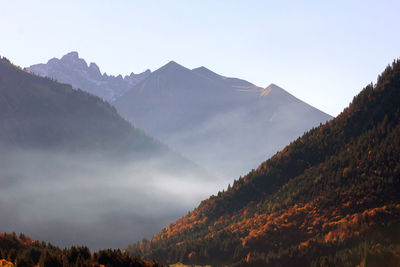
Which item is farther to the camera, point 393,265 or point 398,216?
point 398,216

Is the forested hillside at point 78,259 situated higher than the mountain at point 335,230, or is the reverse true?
the mountain at point 335,230

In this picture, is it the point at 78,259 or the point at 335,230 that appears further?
the point at 335,230

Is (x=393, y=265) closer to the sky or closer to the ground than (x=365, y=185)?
closer to the ground

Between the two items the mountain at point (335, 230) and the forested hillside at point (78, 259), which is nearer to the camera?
the forested hillside at point (78, 259)

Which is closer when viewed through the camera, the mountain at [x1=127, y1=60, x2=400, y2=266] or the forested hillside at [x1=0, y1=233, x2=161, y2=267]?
the forested hillside at [x1=0, y1=233, x2=161, y2=267]

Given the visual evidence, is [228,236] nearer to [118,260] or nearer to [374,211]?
[374,211]

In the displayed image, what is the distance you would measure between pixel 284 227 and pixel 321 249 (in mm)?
43105

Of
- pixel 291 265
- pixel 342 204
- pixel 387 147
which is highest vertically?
pixel 387 147

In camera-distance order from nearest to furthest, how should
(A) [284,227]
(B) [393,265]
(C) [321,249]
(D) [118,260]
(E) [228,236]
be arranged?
(D) [118,260] → (B) [393,265] → (C) [321,249] → (A) [284,227] → (E) [228,236]

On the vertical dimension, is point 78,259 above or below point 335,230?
below

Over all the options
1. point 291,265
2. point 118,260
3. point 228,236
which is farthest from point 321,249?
point 118,260

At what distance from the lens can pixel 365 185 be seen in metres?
175

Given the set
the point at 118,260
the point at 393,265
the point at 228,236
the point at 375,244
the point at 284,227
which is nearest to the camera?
the point at 118,260

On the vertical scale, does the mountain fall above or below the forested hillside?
above
